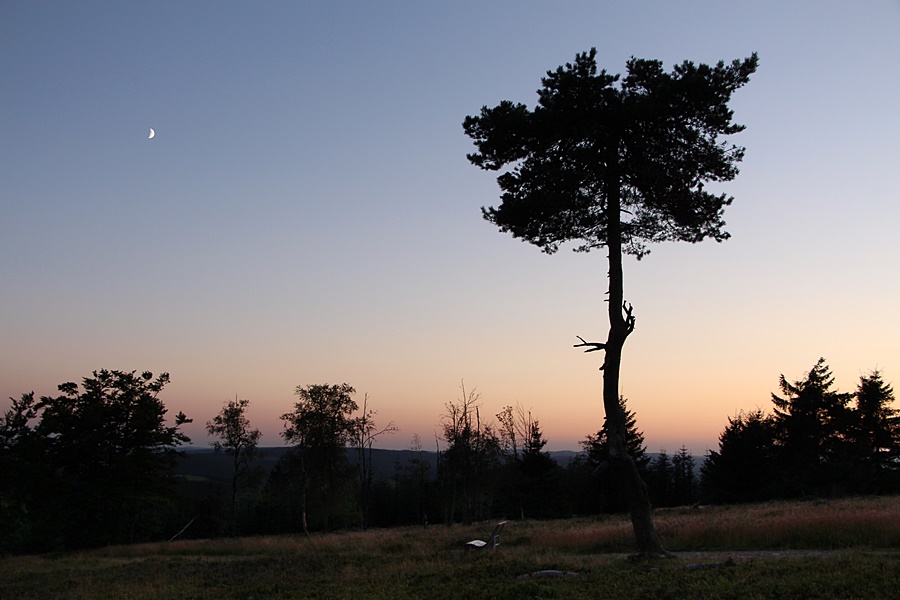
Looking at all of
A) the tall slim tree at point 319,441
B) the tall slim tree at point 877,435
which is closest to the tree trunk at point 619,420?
the tall slim tree at point 319,441

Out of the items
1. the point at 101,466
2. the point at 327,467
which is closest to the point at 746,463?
the point at 327,467

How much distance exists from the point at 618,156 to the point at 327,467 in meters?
33.6

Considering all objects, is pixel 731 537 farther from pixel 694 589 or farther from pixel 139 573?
pixel 139 573

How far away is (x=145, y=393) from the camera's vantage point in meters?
37.7

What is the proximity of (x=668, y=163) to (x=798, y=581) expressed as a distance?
1029cm

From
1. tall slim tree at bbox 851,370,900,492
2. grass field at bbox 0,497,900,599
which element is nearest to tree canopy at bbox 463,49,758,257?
grass field at bbox 0,497,900,599

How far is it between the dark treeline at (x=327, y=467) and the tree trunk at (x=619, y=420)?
1.89 ft

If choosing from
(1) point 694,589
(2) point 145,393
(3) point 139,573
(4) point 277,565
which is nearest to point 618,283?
(1) point 694,589

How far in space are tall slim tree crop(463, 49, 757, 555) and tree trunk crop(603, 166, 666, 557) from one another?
3 centimetres

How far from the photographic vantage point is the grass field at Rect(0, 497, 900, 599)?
9.92 m

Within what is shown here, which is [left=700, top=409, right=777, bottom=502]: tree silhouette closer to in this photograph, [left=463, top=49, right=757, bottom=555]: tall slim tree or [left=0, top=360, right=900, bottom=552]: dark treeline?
[left=0, top=360, right=900, bottom=552]: dark treeline

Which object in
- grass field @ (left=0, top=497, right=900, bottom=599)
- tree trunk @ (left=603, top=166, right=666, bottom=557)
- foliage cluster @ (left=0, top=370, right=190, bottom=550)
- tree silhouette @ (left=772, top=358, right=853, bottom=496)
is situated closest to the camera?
grass field @ (left=0, top=497, right=900, bottom=599)

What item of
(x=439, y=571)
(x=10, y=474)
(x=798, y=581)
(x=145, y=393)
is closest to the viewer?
(x=798, y=581)

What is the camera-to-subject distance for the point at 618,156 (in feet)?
52.1
